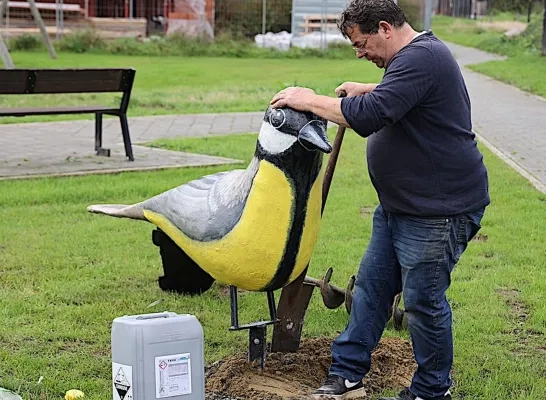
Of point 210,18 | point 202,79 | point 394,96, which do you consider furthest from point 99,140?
point 210,18

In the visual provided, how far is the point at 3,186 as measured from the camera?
29.8 feet

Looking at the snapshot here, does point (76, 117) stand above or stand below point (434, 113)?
below

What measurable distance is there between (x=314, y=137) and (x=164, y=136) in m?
8.75

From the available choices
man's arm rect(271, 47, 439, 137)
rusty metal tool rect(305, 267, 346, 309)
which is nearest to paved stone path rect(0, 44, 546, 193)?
rusty metal tool rect(305, 267, 346, 309)

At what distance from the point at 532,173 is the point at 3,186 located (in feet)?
17.4

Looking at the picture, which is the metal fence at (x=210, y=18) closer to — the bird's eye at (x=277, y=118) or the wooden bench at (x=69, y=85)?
the wooden bench at (x=69, y=85)

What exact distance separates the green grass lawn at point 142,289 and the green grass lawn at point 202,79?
12.8ft

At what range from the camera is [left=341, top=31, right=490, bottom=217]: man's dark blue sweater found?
3.78 metres

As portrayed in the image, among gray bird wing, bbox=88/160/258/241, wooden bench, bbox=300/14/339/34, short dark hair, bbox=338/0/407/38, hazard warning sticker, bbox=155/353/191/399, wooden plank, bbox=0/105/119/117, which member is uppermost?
short dark hair, bbox=338/0/407/38

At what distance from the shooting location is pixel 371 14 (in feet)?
12.6

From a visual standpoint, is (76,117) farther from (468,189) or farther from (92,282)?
(468,189)

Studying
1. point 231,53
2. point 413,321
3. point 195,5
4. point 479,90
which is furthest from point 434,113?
point 195,5

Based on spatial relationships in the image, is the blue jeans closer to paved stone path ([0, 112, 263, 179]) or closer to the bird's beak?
the bird's beak

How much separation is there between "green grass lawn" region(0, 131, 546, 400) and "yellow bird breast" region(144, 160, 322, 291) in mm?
758
